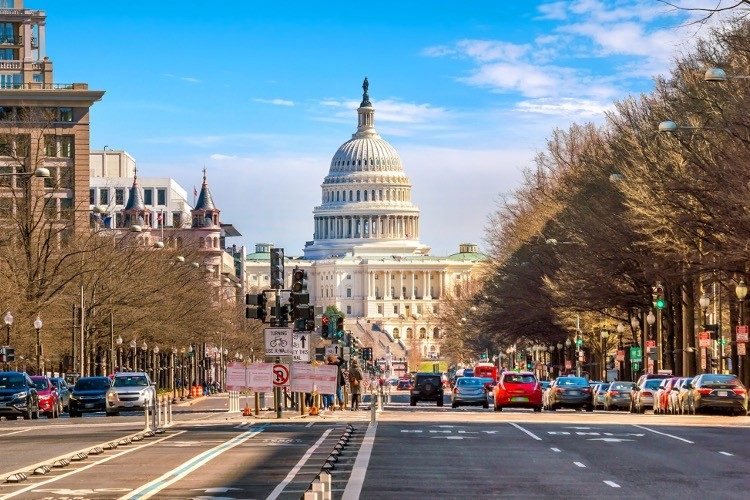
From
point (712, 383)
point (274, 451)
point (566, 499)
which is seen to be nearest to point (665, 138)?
point (712, 383)

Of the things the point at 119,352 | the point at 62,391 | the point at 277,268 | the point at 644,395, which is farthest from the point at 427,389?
the point at 277,268

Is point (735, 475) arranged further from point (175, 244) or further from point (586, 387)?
point (175, 244)

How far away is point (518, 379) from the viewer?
70062 millimetres

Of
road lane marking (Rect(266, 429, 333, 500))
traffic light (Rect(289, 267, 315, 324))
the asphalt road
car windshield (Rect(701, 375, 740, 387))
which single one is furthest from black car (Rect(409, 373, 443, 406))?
road lane marking (Rect(266, 429, 333, 500))

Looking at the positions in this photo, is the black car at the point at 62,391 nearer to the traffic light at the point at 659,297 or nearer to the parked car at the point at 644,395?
the parked car at the point at 644,395

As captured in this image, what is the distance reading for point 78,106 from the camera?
13900 centimetres

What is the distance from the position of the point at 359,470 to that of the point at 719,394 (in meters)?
32.0

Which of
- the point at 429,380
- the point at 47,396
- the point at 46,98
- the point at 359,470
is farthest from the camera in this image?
the point at 46,98

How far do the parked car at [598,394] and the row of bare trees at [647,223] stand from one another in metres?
3.86

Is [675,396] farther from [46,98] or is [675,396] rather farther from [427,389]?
[46,98]

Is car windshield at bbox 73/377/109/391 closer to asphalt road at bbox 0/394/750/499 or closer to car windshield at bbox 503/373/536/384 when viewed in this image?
car windshield at bbox 503/373/536/384

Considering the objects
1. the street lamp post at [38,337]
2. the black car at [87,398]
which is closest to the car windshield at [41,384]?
the black car at [87,398]

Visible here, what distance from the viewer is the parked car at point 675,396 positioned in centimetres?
6018

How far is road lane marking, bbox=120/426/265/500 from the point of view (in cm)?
2286
